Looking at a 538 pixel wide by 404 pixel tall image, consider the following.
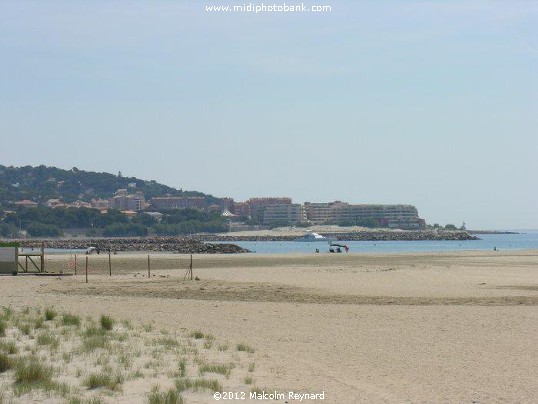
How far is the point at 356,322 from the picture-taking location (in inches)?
763

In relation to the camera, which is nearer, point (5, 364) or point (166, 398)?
point (166, 398)

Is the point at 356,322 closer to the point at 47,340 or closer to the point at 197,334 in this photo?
the point at 197,334

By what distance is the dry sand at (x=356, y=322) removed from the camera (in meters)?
12.2

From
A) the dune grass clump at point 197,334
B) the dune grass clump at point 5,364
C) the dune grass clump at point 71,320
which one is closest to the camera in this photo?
the dune grass clump at point 5,364

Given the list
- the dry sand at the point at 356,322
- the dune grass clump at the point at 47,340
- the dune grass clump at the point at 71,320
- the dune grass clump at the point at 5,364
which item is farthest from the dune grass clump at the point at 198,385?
the dune grass clump at the point at 71,320

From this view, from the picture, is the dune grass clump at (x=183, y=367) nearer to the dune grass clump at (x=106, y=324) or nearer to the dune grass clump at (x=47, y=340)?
the dune grass clump at (x=47, y=340)

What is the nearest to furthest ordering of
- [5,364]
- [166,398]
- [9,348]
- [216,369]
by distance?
1. [166,398]
2. [5,364]
3. [216,369]
4. [9,348]

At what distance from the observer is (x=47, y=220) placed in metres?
194

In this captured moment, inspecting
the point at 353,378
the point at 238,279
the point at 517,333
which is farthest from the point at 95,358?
the point at 238,279

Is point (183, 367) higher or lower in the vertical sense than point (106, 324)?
lower

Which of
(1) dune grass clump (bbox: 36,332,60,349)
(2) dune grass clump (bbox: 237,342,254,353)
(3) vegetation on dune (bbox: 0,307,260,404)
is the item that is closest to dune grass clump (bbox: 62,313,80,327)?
(3) vegetation on dune (bbox: 0,307,260,404)

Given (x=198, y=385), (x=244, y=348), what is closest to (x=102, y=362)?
(x=198, y=385)

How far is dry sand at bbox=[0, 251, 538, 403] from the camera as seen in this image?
12.2 m

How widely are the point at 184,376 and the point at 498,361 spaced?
5175 millimetres
